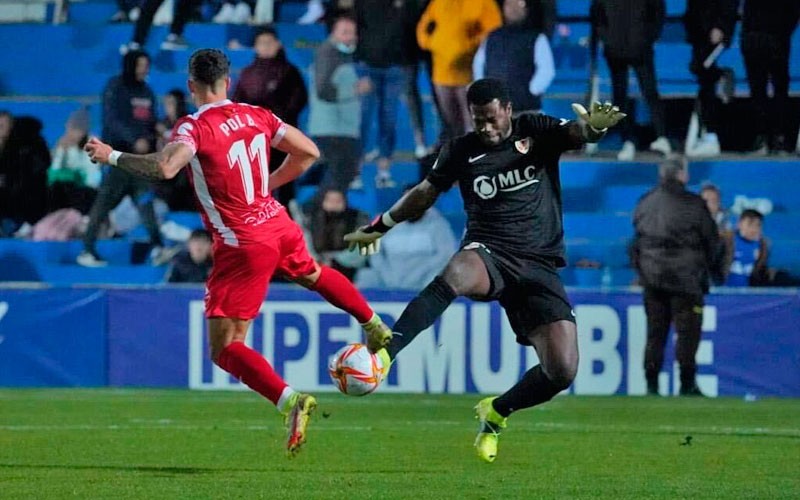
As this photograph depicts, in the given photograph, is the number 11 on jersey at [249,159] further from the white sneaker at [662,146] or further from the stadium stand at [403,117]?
the white sneaker at [662,146]

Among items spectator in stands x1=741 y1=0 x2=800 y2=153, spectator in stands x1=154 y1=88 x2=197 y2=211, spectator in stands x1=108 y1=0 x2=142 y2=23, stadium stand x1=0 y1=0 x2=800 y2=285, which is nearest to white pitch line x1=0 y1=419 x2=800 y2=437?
stadium stand x1=0 y1=0 x2=800 y2=285

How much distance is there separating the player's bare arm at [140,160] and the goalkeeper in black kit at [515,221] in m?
1.36

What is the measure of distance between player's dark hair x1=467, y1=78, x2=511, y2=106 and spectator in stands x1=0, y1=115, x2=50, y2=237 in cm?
1178

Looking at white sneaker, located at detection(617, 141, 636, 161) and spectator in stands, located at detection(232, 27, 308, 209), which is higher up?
spectator in stands, located at detection(232, 27, 308, 209)

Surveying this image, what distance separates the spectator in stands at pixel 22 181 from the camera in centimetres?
1934

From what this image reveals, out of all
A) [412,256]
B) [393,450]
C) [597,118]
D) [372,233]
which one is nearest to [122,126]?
[412,256]

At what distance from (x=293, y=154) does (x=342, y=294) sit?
0.84 meters

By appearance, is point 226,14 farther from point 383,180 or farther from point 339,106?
point 383,180

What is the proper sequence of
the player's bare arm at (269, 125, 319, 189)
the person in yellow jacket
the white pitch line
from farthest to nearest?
the person in yellow jacket
the white pitch line
the player's bare arm at (269, 125, 319, 189)

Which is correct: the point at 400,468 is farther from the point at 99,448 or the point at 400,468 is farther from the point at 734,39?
the point at 734,39

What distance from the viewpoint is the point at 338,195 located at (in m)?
17.2

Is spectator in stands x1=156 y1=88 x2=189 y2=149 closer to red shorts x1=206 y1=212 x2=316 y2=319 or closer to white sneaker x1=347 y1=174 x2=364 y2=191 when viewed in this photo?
white sneaker x1=347 y1=174 x2=364 y2=191

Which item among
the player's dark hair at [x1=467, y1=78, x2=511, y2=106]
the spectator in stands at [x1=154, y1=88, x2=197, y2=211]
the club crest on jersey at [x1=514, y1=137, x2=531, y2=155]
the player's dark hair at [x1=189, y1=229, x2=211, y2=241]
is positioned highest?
the player's dark hair at [x1=467, y1=78, x2=511, y2=106]

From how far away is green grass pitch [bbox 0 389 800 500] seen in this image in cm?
807
